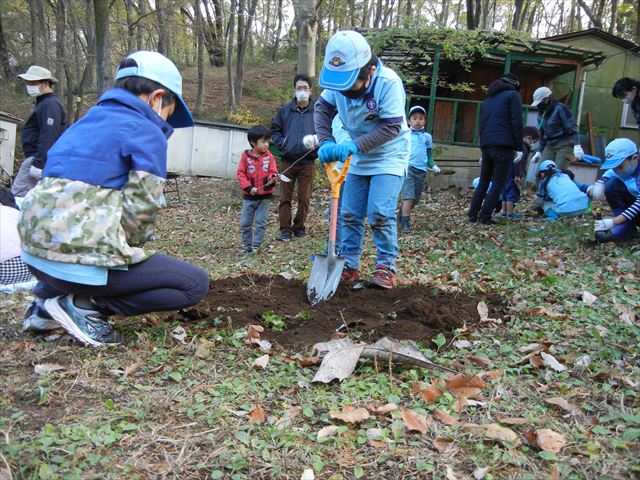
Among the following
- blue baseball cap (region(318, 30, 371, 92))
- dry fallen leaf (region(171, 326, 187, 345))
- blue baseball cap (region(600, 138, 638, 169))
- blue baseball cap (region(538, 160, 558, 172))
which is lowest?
dry fallen leaf (region(171, 326, 187, 345))

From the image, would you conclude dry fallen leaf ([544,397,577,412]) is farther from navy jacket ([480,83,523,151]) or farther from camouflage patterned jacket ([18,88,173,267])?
navy jacket ([480,83,523,151])

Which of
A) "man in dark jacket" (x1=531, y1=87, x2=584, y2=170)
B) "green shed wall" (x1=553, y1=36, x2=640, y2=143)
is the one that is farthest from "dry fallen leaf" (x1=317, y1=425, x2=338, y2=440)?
"green shed wall" (x1=553, y1=36, x2=640, y2=143)

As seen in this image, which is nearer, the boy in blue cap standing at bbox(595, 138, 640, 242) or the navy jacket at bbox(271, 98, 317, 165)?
the boy in blue cap standing at bbox(595, 138, 640, 242)

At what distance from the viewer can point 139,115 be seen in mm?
2908

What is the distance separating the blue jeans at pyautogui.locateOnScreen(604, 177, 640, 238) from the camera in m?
5.96

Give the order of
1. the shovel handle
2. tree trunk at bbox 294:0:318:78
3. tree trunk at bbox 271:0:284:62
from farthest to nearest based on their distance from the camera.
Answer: tree trunk at bbox 271:0:284:62
tree trunk at bbox 294:0:318:78
the shovel handle

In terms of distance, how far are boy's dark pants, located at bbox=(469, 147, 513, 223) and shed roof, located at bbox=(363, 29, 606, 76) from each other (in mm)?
5325

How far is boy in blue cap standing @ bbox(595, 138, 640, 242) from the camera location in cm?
582

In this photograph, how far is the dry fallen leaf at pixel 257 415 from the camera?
2.31 m

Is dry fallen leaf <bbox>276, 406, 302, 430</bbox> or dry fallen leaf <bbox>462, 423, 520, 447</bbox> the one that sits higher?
dry fallen leaf <bbox>462, 423, 520, 447</bbox>

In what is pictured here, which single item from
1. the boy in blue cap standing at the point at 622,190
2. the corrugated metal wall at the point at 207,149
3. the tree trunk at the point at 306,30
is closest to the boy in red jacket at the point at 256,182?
the tree trunk at the point at 306,30

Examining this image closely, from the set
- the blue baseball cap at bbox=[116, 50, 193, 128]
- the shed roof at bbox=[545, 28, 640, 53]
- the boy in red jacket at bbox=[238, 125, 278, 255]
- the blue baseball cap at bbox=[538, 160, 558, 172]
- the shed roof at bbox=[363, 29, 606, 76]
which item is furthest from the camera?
the shed roof at bbox=[545, 28, 640, 53]

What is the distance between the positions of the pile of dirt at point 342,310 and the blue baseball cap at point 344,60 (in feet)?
4.83

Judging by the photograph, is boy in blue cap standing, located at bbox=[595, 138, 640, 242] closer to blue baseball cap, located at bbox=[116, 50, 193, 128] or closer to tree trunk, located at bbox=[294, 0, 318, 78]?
blue baseball cap, located at bbox=[116, 50, 193, 128]
